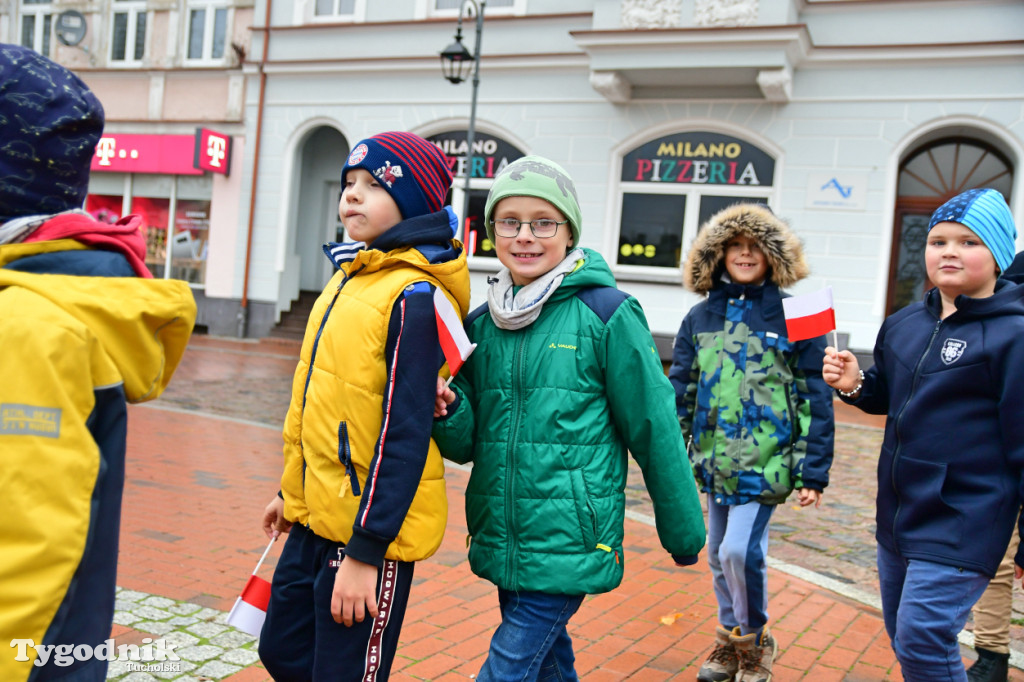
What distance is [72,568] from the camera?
137cm

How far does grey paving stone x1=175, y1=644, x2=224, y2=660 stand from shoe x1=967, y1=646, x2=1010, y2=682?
2.93 meters

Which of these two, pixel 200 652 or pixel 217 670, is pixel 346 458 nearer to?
pixel 217 670

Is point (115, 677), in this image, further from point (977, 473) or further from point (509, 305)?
point (977, 473)

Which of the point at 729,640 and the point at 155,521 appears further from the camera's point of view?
the point at 155,521

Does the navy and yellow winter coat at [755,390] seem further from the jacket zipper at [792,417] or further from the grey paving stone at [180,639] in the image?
the grey paving stone at [180,639]

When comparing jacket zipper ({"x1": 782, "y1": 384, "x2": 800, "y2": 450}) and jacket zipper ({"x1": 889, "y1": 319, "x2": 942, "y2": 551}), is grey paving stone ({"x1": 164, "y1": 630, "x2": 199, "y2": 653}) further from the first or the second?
jacket zipper ({"x1": 889, "y1": 319, "x2": 942, "y2": 551})

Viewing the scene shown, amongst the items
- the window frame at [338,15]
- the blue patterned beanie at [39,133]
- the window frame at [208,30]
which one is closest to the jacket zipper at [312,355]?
the blue patterned beanie at [39,133]

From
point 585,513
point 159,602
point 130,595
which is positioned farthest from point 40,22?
point 585,513

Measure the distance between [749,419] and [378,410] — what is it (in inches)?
67.8

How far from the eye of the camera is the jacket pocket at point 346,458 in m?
2.08

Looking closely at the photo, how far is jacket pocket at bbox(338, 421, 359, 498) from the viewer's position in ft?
6.83

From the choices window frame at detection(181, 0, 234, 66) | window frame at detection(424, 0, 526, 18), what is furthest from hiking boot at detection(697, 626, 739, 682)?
window frame at detection(181, 0, 234, 66)

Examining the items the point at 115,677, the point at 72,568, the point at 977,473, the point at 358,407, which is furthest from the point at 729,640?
the point at 72,568

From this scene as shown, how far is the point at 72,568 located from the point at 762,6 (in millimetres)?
12279
